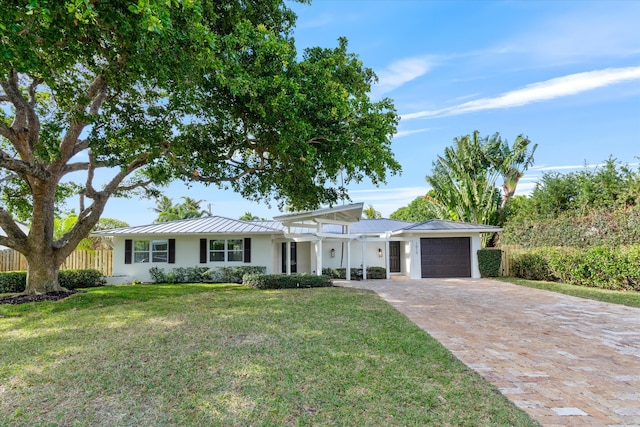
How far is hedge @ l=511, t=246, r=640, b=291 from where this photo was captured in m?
12.5

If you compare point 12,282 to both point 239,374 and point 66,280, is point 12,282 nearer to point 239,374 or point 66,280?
point 66,280

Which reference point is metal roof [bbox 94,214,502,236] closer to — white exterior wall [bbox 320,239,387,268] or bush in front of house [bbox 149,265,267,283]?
bush in front of house [bbox 149,265,267,283]

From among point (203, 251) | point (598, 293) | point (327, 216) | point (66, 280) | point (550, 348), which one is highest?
point (327, 216)

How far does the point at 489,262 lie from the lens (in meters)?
18.4

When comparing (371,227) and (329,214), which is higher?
(329,214)

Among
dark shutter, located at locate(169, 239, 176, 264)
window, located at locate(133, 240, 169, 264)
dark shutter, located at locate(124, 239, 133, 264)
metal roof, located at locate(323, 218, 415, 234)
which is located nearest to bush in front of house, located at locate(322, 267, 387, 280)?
metal roof, located at locate(323, 218, 415, 234)

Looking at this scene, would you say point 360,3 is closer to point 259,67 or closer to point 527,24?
point 259,67

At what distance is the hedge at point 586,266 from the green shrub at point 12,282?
73.2 ft

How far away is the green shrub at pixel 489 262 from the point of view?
60.5 ft

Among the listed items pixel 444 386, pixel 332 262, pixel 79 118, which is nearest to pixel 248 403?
pixel 444 386

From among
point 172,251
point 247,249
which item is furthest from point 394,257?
point 172,251

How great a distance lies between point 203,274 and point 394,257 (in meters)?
11.7

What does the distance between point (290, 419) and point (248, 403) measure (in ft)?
1.84

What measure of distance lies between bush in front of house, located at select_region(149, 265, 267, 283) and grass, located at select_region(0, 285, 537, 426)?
9.44 metres
